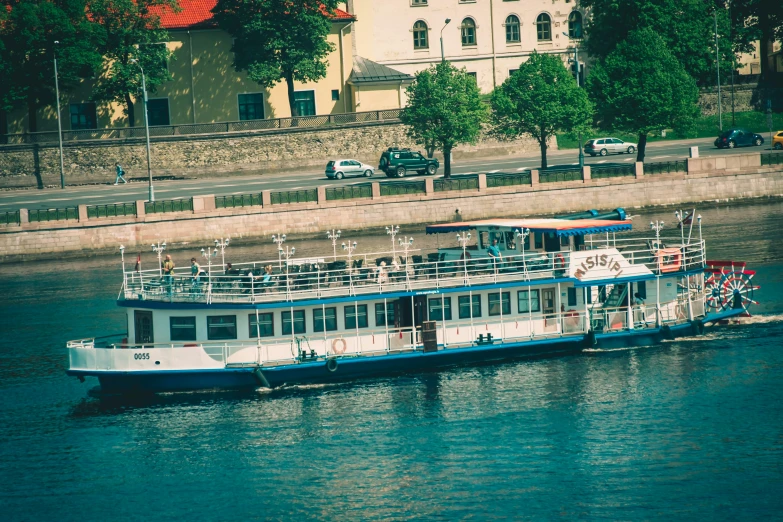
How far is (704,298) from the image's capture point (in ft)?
150

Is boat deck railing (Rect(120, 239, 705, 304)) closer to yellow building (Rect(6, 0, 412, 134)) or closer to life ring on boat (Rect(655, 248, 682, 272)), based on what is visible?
life ring on boat (Rect(655, 248, 682, 272))

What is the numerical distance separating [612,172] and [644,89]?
7.52m

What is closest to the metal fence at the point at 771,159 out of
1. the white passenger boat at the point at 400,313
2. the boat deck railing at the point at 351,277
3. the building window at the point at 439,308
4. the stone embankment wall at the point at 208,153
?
the stone embankment wall at the point at 208,153

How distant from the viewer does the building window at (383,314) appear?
41.2 metres

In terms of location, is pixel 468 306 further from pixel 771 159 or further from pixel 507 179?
pixel 771 159

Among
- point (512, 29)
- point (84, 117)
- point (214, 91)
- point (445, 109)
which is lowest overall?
point (445, 109)

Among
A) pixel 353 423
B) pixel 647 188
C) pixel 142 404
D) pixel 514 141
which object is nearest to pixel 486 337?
pixel 353 423

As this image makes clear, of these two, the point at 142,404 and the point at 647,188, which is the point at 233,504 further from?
the point at 647,188

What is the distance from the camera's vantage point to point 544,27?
343 ft

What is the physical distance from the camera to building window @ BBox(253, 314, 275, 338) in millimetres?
39812

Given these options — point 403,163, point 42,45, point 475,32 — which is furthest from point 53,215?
point 475,32

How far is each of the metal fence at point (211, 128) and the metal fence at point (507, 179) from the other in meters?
17.7

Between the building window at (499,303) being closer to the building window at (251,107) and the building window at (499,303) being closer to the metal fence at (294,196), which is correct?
the metal fence at (294,196)

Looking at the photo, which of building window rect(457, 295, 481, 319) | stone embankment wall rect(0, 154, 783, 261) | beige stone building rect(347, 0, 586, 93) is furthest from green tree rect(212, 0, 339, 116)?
building window rect(457, 295, 481, 319)
